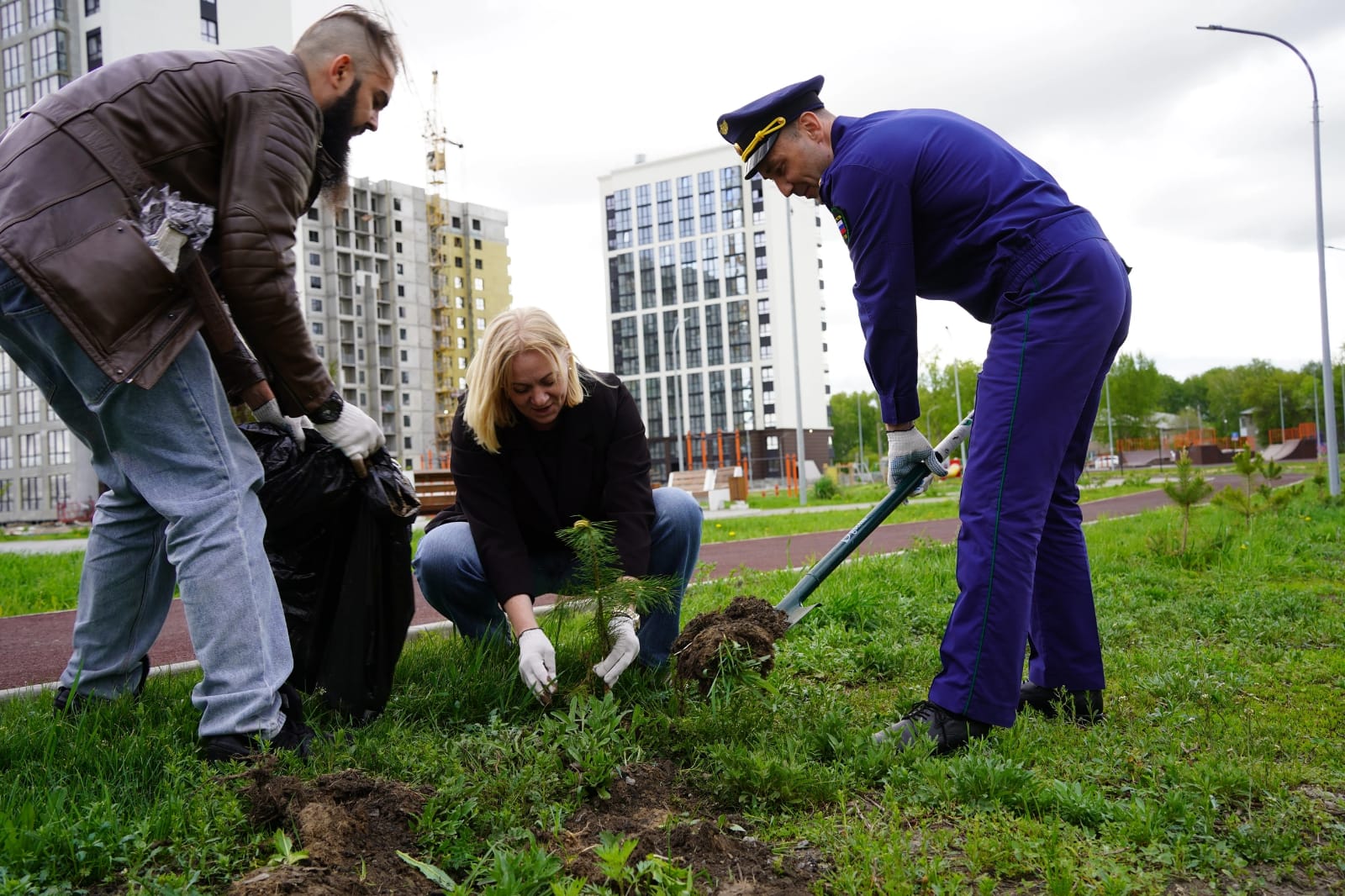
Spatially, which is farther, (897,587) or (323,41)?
(897,587)

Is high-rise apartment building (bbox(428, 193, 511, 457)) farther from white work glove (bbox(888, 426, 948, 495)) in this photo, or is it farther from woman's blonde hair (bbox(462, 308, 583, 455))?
white work glove (bbox(888, 426, 948, 495))

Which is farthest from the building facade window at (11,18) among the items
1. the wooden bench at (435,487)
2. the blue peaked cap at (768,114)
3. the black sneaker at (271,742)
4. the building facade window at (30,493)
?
the black sneaker at (271,742)

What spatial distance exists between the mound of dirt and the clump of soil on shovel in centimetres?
63

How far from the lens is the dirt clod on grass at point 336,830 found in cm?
170

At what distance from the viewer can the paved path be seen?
4254 millimetres

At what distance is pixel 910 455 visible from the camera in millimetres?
3012

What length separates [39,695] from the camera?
2.96m

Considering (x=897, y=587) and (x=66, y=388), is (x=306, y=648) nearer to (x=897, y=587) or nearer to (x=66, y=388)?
(x=66, y=388)

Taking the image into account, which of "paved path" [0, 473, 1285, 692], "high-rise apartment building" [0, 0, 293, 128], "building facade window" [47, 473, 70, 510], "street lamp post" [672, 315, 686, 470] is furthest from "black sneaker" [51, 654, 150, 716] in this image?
"street lamp post" [672, 315, 686, 470]

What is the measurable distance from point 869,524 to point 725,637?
0.65 meters

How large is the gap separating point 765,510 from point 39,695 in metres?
17.6

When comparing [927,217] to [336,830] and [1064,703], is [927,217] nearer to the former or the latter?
[1064,703]

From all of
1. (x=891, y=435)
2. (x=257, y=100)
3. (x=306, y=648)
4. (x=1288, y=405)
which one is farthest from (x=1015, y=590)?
(x=1288, y=405)

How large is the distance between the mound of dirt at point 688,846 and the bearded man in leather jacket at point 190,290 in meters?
0.84
